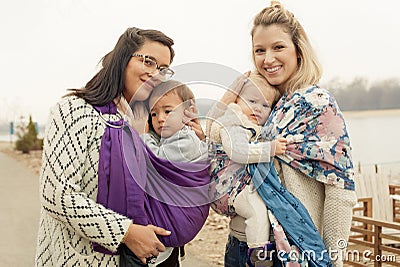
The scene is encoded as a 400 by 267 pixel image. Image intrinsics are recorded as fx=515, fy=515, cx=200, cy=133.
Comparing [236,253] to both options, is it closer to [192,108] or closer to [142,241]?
[142,241]

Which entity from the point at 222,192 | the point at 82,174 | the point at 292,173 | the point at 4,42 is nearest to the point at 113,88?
the point at 82,174

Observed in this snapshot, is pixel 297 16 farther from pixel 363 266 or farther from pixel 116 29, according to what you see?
pixel 116 29

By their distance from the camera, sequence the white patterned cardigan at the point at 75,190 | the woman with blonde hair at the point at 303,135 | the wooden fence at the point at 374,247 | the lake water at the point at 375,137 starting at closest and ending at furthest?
1. the white patterned cardigan at the point at 75,190
2. the woman with blonde hair at the point at 303,135
3. the wooden fence at the point at 374,247
4. the lake water at the point at 375,137

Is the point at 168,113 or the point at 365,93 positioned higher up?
the point at 365,93

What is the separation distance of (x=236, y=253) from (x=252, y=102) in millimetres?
387

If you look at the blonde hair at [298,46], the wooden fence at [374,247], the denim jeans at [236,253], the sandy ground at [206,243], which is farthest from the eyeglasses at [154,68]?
the sandy ground at [206,243]

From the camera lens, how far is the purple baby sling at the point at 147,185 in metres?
1.16

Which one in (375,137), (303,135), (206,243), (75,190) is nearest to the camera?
(75,190)

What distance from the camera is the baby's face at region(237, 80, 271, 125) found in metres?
1.28

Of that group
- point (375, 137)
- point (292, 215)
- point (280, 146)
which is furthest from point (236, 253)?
point (375, 137)

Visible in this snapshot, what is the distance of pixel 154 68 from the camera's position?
4.03 feet

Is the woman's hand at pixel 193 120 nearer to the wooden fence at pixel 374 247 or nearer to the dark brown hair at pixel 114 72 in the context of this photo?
the dark brown hair at pixel 114 72

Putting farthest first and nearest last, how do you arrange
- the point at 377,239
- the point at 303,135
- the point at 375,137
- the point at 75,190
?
the point at 375,137, the point at 377,239, the point at 303,135, the point at 75,190

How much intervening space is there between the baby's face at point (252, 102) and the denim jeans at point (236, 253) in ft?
1.01
